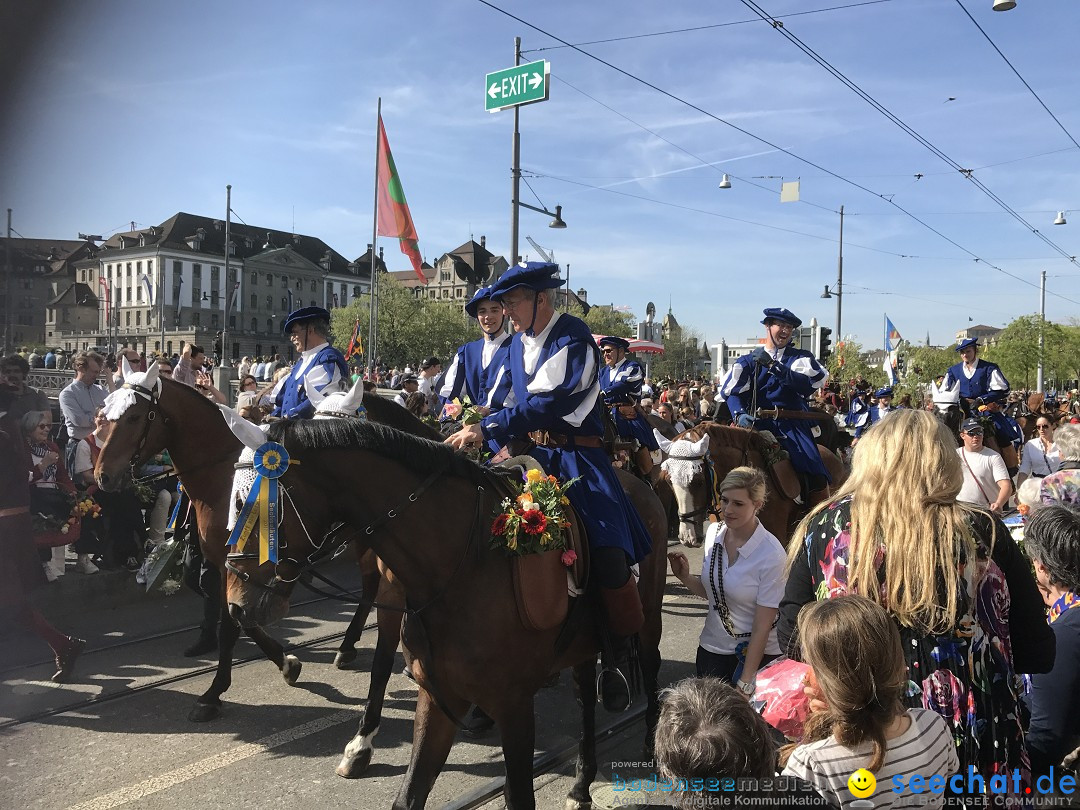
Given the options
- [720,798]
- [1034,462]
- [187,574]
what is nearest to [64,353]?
[187,574]

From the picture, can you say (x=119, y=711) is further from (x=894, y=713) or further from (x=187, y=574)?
(x=894, y=713)

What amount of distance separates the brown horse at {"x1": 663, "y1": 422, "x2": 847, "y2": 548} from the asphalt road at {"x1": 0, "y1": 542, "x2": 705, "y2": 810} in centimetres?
129

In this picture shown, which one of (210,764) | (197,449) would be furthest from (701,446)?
(210,764)

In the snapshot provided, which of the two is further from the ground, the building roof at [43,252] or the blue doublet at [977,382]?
the building roof at [43,252]

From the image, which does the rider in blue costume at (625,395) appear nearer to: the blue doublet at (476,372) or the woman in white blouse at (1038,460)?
the blue doublet at (476,372)

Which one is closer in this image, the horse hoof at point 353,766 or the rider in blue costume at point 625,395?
the horse hoof at point 353,766

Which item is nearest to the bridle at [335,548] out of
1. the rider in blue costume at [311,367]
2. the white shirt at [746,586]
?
the white shirt at [746,586]

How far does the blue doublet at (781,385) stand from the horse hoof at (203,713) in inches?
210

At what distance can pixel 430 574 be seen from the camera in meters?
3.60

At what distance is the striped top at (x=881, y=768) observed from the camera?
83.4 inches

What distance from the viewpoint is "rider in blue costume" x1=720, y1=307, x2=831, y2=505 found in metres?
7.71

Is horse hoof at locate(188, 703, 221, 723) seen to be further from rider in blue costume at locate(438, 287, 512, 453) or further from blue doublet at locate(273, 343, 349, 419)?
rider in blue costume at locate(438, 287, 512, 453)

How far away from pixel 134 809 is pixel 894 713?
388cm

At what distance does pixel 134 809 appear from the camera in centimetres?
409
